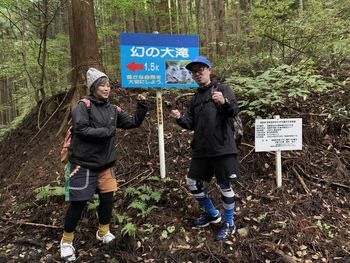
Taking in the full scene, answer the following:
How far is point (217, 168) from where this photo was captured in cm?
394

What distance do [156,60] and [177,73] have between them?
1.29ft

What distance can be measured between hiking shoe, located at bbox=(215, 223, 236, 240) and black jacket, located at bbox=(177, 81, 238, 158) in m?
0.99

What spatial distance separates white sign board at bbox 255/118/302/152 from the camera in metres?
4.99

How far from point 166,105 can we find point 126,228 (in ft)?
12.1

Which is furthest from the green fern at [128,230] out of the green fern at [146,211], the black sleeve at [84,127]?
the black sleeve at [84,127]

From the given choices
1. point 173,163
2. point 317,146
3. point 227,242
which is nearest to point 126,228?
point 227,242

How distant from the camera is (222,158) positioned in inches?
154

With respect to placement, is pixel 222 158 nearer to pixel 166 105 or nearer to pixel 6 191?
pixel 166 105

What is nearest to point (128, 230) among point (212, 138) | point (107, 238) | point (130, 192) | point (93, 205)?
point (107, 238)

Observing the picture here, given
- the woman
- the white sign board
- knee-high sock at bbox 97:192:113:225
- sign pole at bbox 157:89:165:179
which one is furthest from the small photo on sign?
knee-high sock at bbox 97:192:113:225

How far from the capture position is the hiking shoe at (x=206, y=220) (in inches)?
173

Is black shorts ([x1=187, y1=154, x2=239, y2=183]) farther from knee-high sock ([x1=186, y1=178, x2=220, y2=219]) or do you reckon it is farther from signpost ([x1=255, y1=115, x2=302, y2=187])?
signpost ([x1=255, y1=115, x2=302, y2=187])

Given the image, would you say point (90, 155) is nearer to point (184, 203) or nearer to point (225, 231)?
point (184, 203)

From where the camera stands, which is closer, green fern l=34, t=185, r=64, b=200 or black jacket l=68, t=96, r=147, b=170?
black jacket l=68, t=96, r=147, b=170
